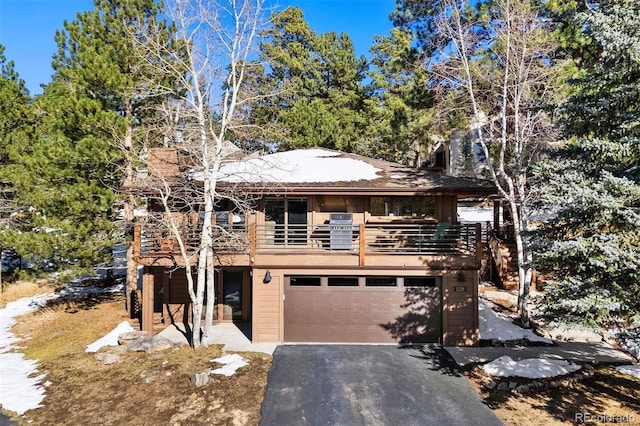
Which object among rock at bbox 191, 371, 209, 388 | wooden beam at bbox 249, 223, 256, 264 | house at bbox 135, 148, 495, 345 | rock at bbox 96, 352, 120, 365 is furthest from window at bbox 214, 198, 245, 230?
rock at bbox 191, 371, 209, 388

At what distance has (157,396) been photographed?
7184 millimetres

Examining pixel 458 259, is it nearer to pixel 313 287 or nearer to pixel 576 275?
pixel 576 275

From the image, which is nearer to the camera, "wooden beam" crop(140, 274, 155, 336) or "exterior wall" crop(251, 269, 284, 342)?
"exterior wall" crop(251, 269, 284, 342)

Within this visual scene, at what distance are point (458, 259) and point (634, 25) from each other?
241 inches

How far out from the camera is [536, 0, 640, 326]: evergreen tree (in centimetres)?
587

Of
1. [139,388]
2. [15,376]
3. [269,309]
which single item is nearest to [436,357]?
[269,309]

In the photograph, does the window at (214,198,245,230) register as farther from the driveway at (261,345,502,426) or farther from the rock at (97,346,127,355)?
the rock at (97,346,127,355)

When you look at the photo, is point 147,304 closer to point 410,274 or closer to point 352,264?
point 352,264

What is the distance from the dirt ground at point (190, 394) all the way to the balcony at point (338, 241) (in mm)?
2887

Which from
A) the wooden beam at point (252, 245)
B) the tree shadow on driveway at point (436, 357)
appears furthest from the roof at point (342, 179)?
the tree shadow on driveway at point (436, 357)

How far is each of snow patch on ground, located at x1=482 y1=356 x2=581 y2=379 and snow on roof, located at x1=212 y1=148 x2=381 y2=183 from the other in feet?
A: 20.8

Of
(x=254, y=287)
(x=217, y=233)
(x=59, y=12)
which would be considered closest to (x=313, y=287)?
(x=254, y=287)

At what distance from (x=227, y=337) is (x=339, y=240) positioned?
14.7 feet

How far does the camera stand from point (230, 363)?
8.65 m
